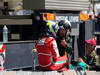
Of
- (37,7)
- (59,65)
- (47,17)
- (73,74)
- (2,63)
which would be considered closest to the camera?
(73,74)

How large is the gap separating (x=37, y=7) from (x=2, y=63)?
11.9 feet

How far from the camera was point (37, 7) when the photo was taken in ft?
40.4

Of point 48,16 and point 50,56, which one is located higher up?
point 50,56

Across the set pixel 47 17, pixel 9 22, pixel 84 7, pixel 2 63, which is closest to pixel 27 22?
pixel 9 22

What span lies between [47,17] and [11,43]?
212 centimetres

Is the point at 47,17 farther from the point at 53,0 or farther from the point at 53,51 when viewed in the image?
the point at 53,51

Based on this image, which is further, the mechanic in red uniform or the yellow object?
the yellow object

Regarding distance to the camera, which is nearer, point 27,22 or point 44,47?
point 44,47

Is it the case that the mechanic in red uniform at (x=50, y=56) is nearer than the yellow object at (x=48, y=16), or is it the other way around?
the mechanic in red uniform at (x=50, y=56)

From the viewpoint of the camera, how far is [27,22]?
41.5 feet

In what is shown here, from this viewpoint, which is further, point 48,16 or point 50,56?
point 48,16

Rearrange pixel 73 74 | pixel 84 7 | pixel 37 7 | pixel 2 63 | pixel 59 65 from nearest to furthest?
pixel 73 74 → pixel 59 65 → pixel 2 63 → pixel 37 7 → pixel 84 7

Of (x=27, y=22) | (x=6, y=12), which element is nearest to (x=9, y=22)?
(x=27, y=22)

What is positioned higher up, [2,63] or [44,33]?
[44,33]
